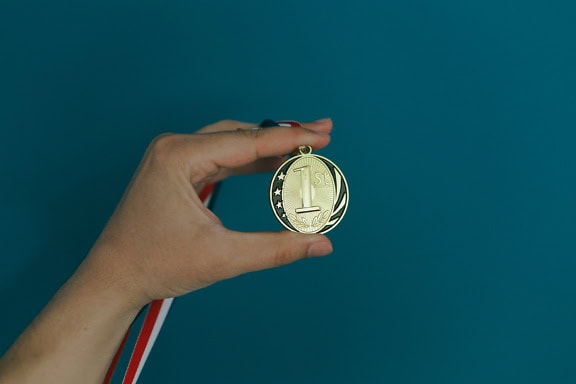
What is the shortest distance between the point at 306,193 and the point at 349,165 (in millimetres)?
467

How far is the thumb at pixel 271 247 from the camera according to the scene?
3.83 feet

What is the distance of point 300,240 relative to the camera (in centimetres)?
118

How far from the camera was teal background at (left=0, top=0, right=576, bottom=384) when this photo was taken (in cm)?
164

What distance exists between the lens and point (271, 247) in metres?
1.17

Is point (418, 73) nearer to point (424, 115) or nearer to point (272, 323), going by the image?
point (424, 115)

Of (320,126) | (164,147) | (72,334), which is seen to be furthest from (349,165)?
(72,334)

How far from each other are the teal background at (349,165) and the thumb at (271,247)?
0.44 meters

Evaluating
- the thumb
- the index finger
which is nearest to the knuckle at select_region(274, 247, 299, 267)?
the thumb

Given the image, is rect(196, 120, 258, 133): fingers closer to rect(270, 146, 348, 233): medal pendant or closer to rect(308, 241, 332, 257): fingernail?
rect(270, 146, 348, 233): medal pendant

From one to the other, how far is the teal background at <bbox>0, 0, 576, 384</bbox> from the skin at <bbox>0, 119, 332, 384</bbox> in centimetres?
42

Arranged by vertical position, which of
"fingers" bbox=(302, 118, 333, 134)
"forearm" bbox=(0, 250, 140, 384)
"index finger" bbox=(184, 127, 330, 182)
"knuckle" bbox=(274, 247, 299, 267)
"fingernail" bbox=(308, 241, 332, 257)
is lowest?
"forearm" bbox=(0, 250, 140, 384)

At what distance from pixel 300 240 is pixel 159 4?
950mm

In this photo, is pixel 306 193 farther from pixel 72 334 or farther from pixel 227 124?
pixel 72 334

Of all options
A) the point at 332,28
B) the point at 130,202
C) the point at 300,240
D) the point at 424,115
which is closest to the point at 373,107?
the point at 424,115
